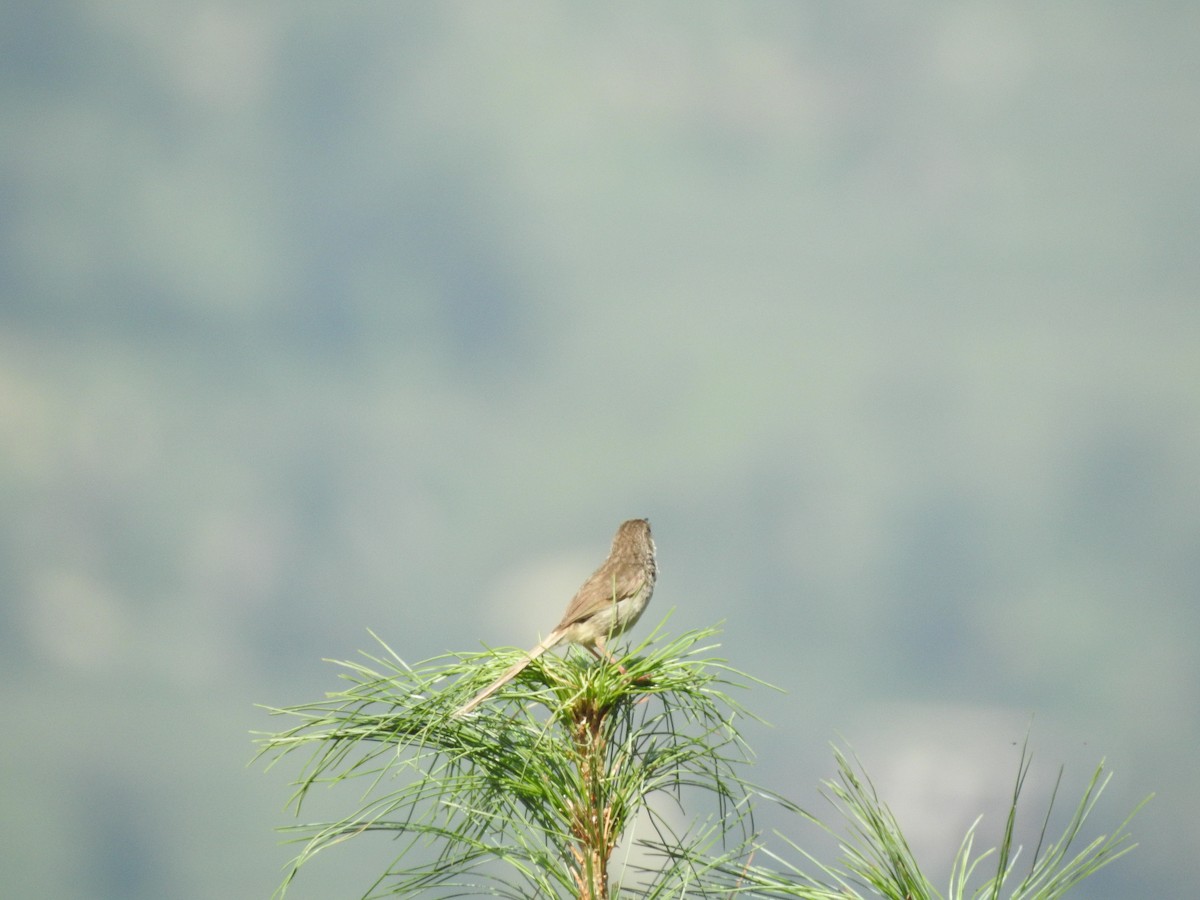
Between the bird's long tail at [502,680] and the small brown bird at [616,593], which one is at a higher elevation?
the small brown bird at [616,593]

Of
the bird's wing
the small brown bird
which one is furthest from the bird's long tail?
the bird's wing

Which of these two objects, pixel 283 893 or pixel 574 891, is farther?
pixel 574 891

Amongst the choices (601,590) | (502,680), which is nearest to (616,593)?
(601,590)

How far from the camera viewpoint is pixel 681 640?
9.70ft

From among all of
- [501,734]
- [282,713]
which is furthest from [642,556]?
[282,713]

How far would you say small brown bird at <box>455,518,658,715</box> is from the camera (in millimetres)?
3764

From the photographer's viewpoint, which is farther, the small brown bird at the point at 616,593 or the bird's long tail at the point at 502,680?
the small brown bird at the point at 616,593

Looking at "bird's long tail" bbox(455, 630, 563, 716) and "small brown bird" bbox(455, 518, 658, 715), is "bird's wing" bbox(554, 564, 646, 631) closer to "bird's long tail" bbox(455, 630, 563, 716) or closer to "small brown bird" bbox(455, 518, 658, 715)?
"small brown bird" bbox(455, 518, 658, 715)

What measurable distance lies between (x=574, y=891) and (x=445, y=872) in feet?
1.22

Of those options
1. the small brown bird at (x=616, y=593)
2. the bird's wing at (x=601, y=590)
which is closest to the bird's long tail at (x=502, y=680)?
the small brown bird at (x=616, y=593)

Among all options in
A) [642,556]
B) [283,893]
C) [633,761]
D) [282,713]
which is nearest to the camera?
[283,893]

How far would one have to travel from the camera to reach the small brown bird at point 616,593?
3.76 m

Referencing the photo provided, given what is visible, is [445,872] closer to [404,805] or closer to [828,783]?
[404,805]

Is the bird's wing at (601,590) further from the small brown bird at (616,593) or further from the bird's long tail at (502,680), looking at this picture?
the bird's long tail at (502,680)
